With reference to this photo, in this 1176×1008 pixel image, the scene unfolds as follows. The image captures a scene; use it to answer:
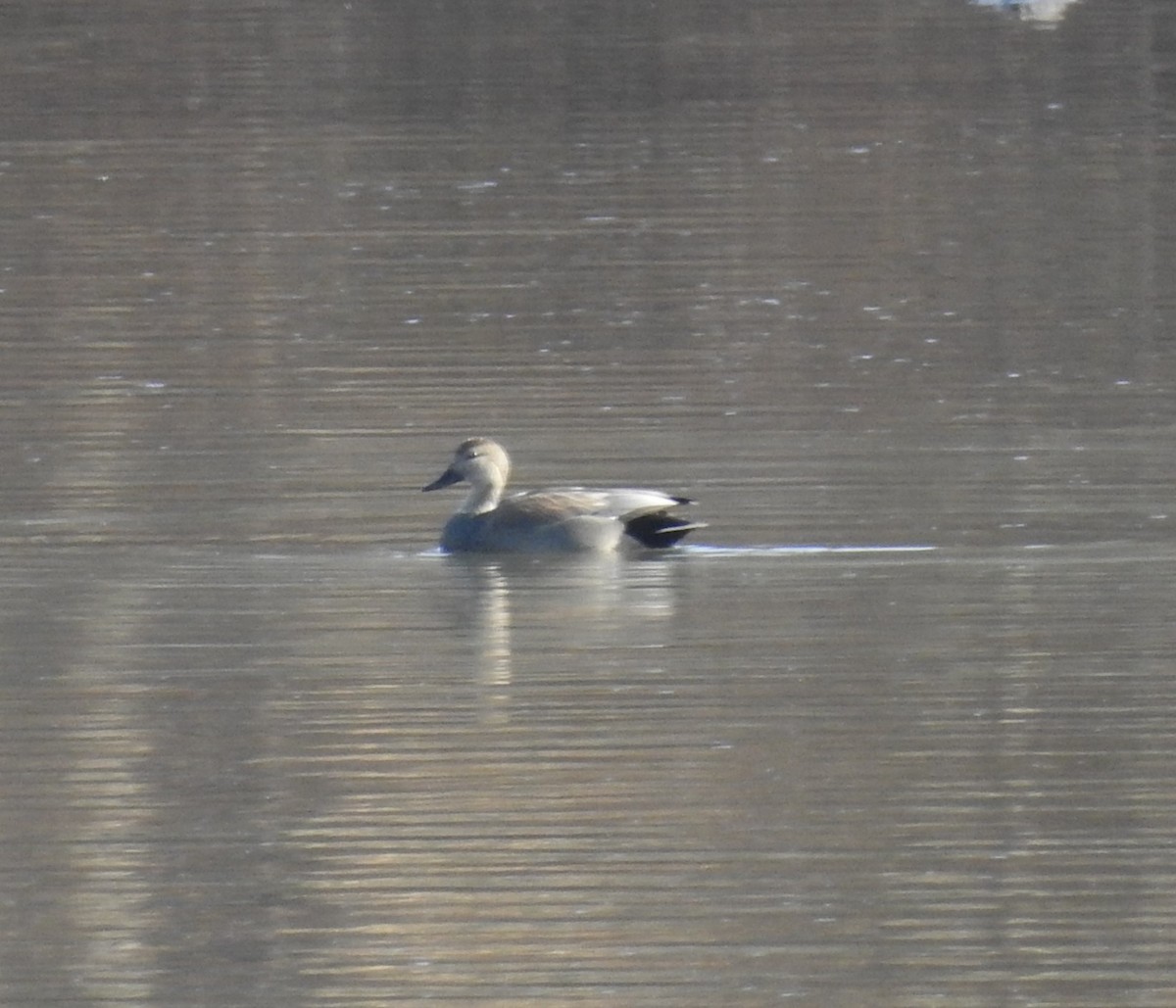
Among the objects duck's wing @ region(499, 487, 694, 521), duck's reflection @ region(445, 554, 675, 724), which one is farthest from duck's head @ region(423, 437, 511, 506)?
duck's reflection @ region(445, 554, 675, 724)

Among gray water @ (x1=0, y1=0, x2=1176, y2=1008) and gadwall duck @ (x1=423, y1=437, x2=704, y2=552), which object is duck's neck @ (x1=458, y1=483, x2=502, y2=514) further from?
gray water @ (x1=0, y1=0, x2=1176, y2=1008)

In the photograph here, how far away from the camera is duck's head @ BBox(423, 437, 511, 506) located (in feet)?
39.8

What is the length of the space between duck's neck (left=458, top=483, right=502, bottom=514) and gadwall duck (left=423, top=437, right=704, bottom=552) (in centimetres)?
4

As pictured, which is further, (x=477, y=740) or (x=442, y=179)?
(x=442, y=179)

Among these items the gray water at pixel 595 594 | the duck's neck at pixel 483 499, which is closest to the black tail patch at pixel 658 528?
the gray water at pixel 595 594

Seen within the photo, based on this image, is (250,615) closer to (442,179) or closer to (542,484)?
(542,484)

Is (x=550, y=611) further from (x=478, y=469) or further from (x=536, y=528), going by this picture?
(x=478, y=469)

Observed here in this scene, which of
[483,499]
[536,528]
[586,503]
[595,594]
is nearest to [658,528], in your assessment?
[586,503]

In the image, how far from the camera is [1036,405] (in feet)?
47.1

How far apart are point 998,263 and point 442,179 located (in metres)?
6.57

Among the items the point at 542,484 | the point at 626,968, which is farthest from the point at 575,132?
the point at 626,968

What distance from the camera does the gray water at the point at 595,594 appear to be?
698cm

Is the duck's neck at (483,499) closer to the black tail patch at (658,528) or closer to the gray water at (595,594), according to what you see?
the gray water at (595,594)

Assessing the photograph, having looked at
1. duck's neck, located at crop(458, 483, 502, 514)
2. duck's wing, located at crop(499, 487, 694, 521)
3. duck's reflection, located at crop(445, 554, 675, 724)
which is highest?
duck's wing, located at crop(499, 487, 694, 521)
